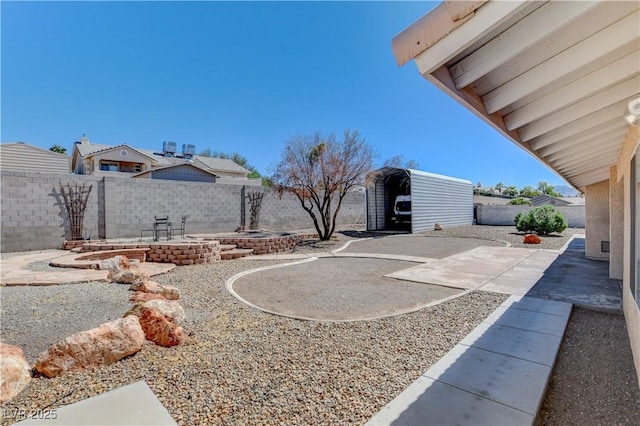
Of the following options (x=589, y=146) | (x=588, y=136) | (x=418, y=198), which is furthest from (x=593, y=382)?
(x=418, y=198)

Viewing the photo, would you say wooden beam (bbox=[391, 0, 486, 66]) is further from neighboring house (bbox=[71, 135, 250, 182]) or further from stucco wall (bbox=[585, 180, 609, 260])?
neighboring house (bbox=[71, 135, 250, 182])

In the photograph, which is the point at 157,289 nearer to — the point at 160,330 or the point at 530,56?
the point at 160,330

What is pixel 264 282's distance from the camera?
6.11m

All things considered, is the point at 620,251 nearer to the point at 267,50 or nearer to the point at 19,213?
A: the point at 267,50

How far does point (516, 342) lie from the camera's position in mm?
3170

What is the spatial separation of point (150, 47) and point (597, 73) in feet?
41.4

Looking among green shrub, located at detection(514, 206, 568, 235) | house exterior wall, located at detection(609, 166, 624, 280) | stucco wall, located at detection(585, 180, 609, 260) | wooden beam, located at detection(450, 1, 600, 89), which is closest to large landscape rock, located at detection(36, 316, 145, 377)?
wooden beam, located at detection(450, 1, 600, 89)

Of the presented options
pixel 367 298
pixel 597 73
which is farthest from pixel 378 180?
pixel 597 73

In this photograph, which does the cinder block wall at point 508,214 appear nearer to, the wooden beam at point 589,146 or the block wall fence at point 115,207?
the block wall fence at point 115,207

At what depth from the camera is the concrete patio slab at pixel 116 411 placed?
186cm

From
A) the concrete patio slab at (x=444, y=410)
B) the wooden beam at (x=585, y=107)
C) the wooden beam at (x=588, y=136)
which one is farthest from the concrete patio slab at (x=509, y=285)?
the concrete patio slab at (x=444, y=410)

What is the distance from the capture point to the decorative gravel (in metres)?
2.11

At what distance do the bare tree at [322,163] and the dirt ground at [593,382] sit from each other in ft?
33.0

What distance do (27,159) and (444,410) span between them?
20876 mm
